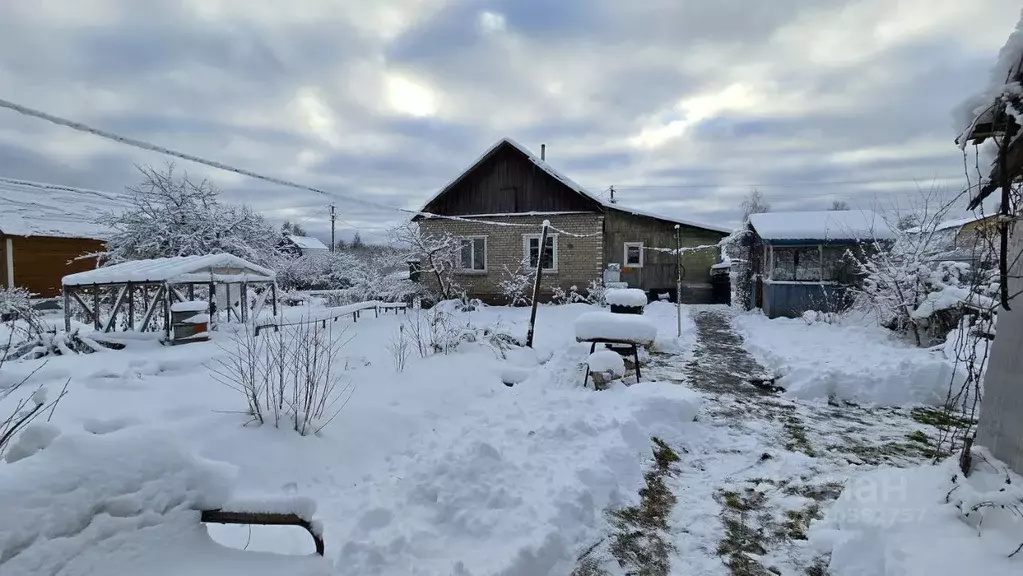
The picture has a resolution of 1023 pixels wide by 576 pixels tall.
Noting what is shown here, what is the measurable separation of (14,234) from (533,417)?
24496mm

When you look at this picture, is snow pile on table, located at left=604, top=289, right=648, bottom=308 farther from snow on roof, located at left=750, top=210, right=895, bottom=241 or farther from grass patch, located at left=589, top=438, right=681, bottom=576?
snow on roof, located at left=750, top=210, right=895, bottom=241

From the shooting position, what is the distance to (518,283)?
57.1ft

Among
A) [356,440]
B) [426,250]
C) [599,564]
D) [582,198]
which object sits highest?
[582,198]

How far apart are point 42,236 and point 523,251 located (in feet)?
66.6

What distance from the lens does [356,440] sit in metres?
4.16

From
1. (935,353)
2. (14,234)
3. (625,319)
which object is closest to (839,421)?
(625,319)

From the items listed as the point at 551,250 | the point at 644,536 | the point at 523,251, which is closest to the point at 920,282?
the point at 644,536

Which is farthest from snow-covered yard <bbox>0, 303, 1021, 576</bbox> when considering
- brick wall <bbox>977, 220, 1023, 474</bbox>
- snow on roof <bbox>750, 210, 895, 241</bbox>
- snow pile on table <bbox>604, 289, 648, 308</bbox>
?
snow on roof <bbox>750, 210, 895, 241</bbox>

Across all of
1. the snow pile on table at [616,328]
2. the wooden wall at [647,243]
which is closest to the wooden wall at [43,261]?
the wooden wall at [647,243]

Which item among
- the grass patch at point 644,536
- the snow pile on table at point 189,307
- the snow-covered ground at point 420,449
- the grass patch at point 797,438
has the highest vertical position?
the snow pile on table at point 189,307

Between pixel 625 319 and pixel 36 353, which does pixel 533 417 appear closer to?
pixel 625 319

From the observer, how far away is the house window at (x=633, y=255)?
61.6ft

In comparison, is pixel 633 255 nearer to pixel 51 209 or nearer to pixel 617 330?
pixel 617 330

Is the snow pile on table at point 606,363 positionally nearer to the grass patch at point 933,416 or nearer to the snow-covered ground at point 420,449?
the snow-covered ground at point 420,449
